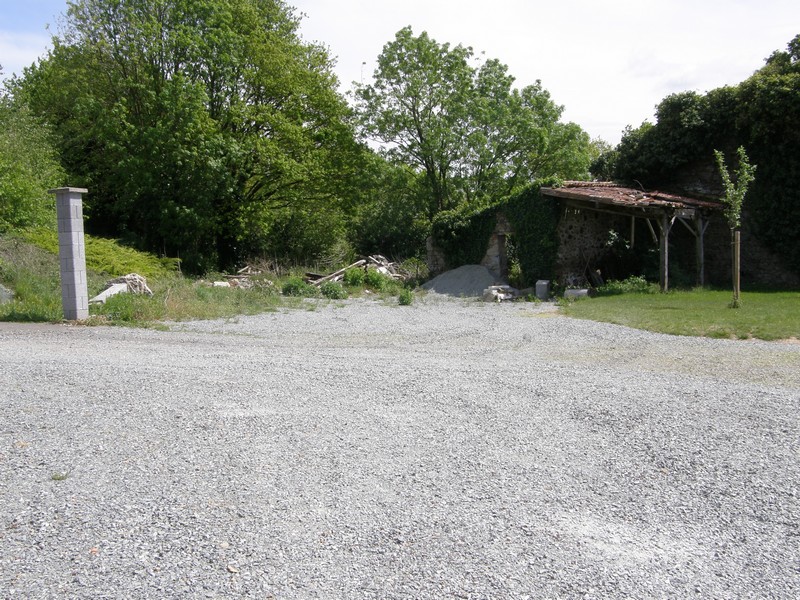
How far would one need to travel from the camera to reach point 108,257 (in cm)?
1905

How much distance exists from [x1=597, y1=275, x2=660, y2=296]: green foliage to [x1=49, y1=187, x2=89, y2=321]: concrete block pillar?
1348 cm

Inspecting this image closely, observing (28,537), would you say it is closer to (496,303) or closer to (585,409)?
(585,409)

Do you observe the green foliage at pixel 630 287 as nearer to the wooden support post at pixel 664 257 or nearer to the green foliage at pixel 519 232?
the wooden support post at pixel 664 257

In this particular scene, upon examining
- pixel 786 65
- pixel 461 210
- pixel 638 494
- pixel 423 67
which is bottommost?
pixel 638 494

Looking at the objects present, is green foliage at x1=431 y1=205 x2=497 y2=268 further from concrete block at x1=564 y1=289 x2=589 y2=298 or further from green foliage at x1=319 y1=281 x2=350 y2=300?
green foliage at x1=319 y1=281 x2=350 y2=300

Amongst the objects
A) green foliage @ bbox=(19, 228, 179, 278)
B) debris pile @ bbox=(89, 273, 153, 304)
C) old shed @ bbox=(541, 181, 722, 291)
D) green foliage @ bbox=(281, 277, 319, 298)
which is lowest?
green foliage @ bbox=(281, 277, 319, 298)

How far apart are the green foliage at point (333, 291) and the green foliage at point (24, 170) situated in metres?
8.65

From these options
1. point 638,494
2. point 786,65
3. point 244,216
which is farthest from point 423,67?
point 638,494

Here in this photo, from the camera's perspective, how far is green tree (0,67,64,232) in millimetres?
18922

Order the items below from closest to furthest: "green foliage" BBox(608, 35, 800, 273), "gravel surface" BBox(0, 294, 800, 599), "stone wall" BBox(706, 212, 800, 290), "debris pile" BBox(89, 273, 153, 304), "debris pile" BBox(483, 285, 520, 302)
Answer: "gravel surface" BBox(0, 294, 800, 599), "debris pile" BBox(89, 273, 153, 304), "debris pile" BBox(483, 285, 520, 302), "green foliage" BBox(608, 35, 800, 273), "stone wall" BBox(706, 212, 800, 290)

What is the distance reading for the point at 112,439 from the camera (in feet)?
18.4

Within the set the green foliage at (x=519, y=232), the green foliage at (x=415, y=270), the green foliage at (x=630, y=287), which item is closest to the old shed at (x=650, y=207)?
the green foliage at (x=630, y=287)

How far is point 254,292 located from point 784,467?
16.5 metres

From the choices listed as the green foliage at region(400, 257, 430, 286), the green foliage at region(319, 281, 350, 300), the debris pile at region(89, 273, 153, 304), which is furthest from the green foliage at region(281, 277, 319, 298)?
the green foliage at region(400, 257, 430, 286)
